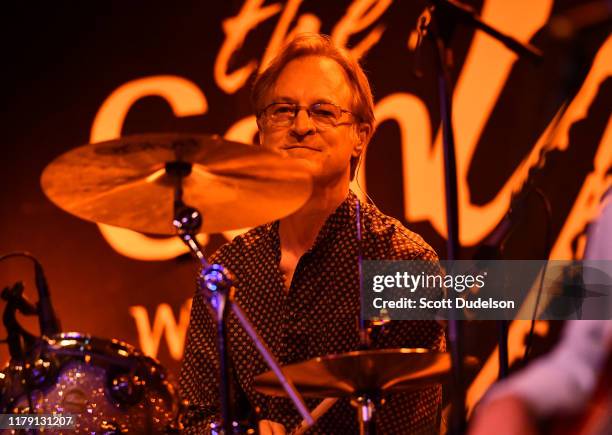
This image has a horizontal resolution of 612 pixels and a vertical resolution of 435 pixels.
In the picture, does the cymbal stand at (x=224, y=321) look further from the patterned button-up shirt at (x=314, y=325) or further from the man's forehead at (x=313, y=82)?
the man's forehead at (x=313, y=82)

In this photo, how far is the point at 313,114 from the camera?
2.11 metres

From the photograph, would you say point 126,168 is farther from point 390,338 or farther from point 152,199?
point 390,338

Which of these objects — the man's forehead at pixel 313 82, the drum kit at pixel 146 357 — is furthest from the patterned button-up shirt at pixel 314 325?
the drum kit at pixel 146 357

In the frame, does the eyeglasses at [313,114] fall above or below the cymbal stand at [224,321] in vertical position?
above

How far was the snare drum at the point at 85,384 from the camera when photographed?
1563mm

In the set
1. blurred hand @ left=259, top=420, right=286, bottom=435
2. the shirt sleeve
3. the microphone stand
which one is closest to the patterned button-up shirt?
blurred hand @ left=259, top=420, right=286, bottom=435

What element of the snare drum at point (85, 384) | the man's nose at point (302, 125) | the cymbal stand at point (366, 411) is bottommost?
the cymbal stand at point (366, 411)

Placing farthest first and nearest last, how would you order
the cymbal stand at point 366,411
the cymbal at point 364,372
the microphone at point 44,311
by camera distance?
the microphone at point 44,311 < the cymbal stand at point 366,411 < the cymbal at point 364,372

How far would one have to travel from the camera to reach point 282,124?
211 cm

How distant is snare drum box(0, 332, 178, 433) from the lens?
156 cm

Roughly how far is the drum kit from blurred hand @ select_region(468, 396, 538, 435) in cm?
79

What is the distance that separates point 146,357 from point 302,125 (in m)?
0.74

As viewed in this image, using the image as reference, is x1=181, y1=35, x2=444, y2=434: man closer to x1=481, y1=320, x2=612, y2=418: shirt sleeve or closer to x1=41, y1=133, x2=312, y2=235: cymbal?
x1=41, y1=133, x2=312, y2=235: cymbal

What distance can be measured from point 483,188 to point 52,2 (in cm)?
169
